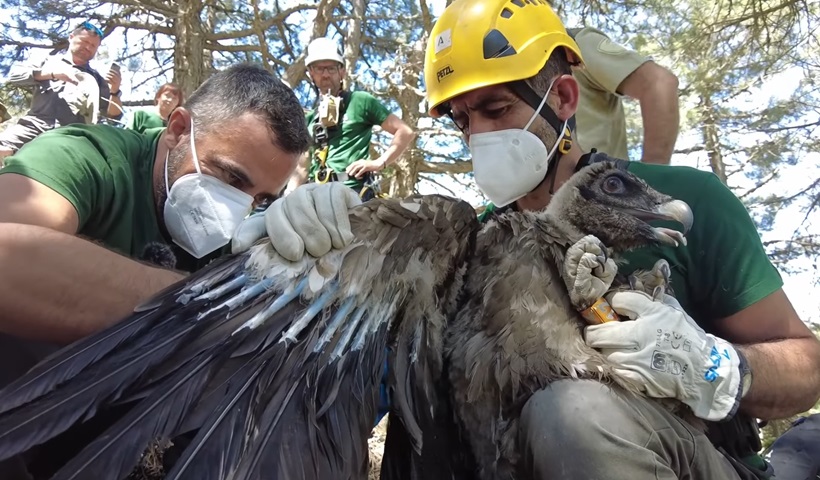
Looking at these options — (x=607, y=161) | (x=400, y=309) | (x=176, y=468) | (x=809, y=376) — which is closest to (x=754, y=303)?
(x=809, y=376)

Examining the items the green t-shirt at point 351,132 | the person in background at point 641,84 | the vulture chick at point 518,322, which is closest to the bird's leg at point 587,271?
the vulture chick at point 518,322

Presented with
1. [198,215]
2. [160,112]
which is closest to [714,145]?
[160,112]

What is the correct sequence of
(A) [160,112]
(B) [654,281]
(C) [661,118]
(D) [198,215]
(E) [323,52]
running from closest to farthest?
(B) [654,281] → (D) [198,215] → (C) [661,118] → (E) [323,52] → (A) [160,112]

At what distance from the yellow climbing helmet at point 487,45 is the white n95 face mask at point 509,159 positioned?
18cm

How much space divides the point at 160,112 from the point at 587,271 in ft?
16.7

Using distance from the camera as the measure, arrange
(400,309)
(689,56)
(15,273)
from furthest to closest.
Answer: (689,56) → (400,309) → (15,273)

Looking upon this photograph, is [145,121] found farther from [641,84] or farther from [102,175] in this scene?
[641,84]

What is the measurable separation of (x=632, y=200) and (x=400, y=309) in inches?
36.0

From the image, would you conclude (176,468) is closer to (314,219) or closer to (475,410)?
(314,219)

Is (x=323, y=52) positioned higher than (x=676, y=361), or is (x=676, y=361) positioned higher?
(x=323, y=52)

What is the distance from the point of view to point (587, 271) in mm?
1846

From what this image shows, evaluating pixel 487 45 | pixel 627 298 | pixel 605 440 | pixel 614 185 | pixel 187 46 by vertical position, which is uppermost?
pixel 487 45

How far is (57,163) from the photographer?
206cm

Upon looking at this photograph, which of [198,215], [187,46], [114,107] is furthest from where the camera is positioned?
[187,46]
